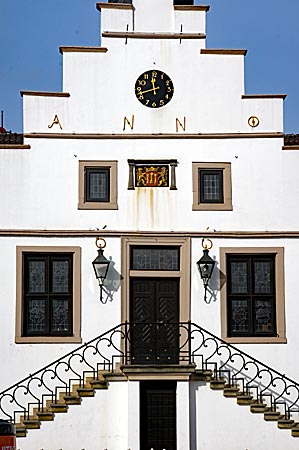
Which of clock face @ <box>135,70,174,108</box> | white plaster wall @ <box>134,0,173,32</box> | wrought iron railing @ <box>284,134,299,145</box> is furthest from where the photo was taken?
wrought iron railing @ <box>284,134,299,145</box>

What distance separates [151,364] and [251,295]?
261cm

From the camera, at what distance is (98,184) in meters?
21.3

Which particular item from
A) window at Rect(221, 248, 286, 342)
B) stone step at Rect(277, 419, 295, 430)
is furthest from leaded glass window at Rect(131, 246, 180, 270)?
stone step at Rect(277, 419, 295, 430)

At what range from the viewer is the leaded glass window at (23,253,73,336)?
2084cm

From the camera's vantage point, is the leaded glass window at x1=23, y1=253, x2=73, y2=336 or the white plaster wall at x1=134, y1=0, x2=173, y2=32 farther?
the white plaster wall at x1=134, y1=0, x2=173, y2=32

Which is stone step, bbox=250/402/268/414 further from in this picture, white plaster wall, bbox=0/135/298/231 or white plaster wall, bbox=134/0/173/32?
white plaster wall, bbox=134/0/173/32

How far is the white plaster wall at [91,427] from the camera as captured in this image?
1905 cm

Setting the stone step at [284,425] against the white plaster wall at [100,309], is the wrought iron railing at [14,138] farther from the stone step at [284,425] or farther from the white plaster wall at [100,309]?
the stone step at [284,425]

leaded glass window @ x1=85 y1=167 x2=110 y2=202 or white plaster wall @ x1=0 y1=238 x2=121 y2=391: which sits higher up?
leaded glass window @ x1=85 y1=167 x2=110 y2=202

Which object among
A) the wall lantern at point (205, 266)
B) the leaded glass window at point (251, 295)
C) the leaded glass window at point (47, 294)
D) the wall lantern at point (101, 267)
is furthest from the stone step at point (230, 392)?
the leaded glass window at point (47, 294)

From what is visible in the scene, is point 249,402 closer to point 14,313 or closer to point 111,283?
point 111,283

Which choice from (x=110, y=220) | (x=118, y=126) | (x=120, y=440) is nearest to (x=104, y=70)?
(x=118, y=126)

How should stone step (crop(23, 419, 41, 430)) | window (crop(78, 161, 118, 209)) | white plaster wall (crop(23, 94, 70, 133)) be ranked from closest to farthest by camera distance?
1. stone step (crop(23, 419, 41, 430))
2. window (crop(78, 161, 118, 209))
3. white plaster wall (crop(23, 94, 70, 133))

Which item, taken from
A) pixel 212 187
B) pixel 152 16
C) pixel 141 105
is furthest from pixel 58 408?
pixel 152 16
